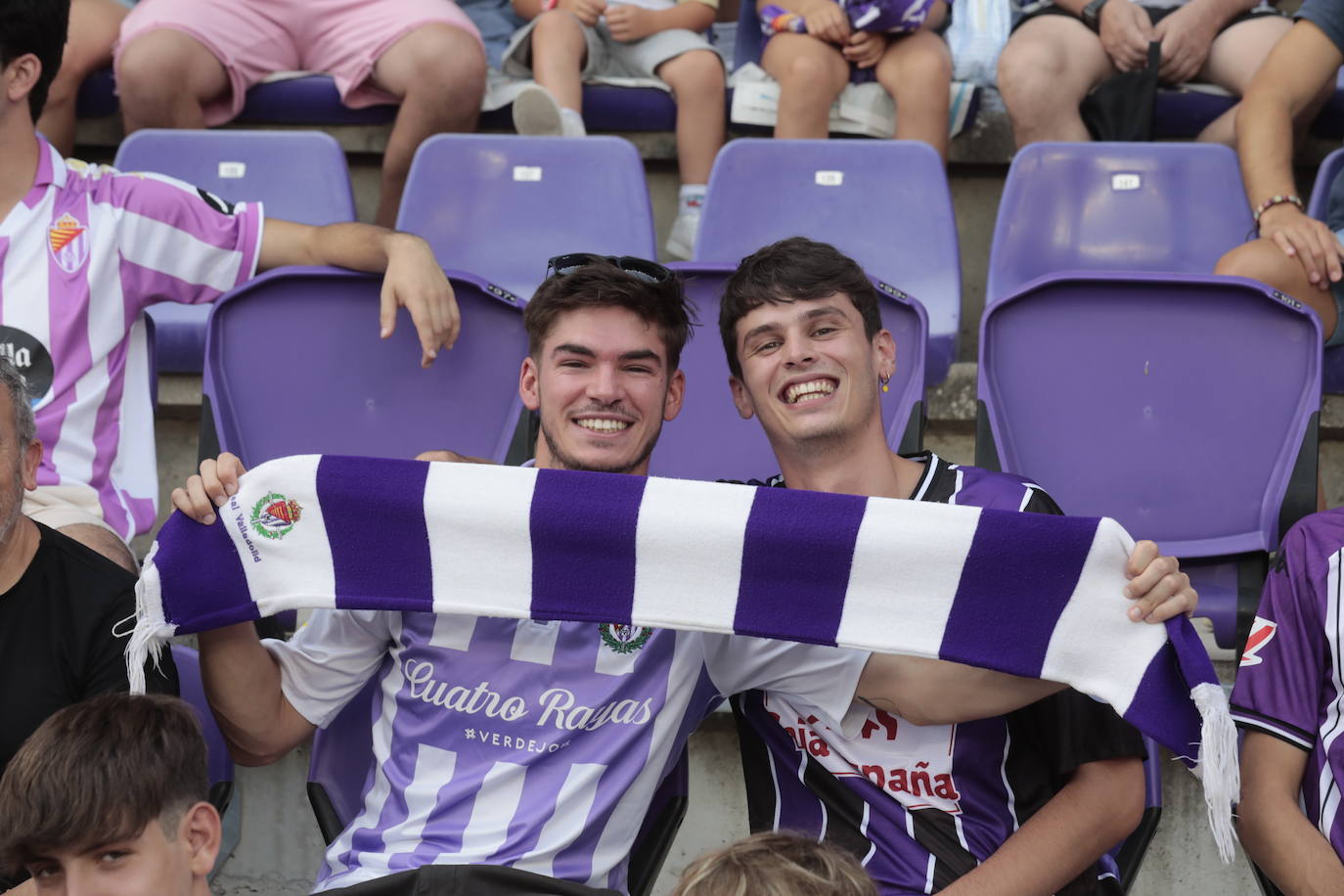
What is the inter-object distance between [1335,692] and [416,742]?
4.00ft

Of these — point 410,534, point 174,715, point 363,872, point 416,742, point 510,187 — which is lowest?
point 363,872

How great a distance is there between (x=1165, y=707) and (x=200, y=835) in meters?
1.15

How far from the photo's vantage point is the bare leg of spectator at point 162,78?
378 cm

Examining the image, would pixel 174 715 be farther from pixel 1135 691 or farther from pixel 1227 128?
pixel 1227 128

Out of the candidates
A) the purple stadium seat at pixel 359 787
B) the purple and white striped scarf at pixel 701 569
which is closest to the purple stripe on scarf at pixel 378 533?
the purple and white striped scarf at pixel 701 569

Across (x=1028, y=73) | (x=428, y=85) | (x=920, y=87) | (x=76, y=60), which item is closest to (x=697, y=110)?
(x=920, y=87)

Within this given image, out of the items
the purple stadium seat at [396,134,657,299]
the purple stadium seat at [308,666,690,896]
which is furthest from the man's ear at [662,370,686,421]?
the purple stadium seat at [396,134,657,299]

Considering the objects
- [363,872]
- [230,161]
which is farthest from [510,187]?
[363,872]

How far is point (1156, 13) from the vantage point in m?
3.99

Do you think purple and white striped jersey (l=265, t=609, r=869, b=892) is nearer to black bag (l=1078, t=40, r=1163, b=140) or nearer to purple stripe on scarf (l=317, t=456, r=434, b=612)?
purple stripe on scarf (l=317, t=456, r=434, b=612)

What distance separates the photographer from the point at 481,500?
182 centimetres

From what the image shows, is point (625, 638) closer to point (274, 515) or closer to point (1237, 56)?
point (274, 515)

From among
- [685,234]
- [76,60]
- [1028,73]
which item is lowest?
[685,234]

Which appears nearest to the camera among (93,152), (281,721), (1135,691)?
(1135,691)
